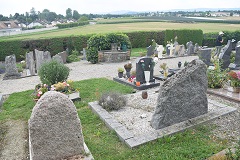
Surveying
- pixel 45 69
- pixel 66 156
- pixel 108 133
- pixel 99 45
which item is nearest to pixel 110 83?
pixel 45 69

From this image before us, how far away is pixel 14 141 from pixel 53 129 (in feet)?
7.26

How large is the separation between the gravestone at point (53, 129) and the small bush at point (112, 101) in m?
2.96

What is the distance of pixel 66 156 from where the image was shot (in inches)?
197

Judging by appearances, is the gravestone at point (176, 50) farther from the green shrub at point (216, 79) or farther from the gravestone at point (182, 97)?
the gravestone at point (182, 97)

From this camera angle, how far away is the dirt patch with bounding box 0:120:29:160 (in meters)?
5.60

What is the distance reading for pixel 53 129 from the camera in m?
4.79

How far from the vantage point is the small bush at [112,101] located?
26.0 ft

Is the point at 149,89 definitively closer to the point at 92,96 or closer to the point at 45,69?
the point at 92,96

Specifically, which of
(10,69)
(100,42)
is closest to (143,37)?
(100,42)

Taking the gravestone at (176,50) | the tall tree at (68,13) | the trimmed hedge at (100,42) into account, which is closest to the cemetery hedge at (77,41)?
the trimmed hedge at (100,42)

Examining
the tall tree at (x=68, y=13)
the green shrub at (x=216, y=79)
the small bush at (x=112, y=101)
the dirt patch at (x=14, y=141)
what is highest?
the tall tree at (x=68, y=13)

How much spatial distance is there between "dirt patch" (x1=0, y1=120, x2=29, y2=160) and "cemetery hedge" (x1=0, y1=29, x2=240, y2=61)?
15.7 metres

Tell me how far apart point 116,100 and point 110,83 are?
3766mm

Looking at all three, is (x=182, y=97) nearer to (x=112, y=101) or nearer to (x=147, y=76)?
(x=112, y=101)
